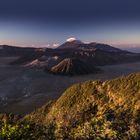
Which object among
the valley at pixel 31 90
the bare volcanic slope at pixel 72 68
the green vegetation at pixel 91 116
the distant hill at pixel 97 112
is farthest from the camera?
the bare volcanic slope at pixel 72 68

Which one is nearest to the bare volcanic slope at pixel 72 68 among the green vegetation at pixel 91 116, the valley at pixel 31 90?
the valley at pixel 31 90

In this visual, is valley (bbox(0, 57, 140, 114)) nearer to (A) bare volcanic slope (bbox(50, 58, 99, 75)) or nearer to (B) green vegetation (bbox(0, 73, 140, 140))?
(A) bare volcanic slope (bbox(50, 58, 99, 75))

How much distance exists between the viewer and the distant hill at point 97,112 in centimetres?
3036

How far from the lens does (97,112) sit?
40844mm

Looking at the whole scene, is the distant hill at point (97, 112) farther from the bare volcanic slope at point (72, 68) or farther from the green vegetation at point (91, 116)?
the bare volcanic slope at point (72, 68)

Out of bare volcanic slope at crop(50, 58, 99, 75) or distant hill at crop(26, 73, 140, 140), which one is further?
bare volcanic slope at crop(50, 58, 99, 75)

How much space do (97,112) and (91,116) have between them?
47.5 inches

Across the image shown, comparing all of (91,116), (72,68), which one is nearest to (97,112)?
(91,116)

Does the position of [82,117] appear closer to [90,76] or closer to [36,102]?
[36,102]

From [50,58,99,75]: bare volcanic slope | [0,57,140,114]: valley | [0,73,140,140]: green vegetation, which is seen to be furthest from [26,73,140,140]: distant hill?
[50,58,99,75]: bare volcanic slope

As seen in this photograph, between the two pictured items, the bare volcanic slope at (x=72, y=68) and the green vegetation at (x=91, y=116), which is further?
the bare volcanic slope at (x=72, y=68)

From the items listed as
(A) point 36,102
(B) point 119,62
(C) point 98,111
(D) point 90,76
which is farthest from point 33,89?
(B) point 119,62

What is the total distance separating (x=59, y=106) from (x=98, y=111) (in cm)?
673

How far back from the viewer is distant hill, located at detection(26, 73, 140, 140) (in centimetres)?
3036
